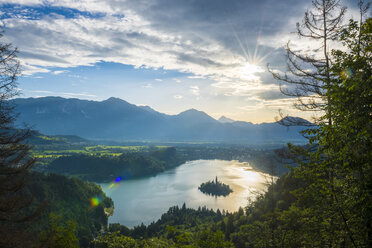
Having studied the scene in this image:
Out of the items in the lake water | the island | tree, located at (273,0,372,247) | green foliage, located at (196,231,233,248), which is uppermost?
tree, located at (273,0,372,247)

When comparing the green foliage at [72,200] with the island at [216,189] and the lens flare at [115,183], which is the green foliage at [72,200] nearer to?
the lens flare at [115,183]

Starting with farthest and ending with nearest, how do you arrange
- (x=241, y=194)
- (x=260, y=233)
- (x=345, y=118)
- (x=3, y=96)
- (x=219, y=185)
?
(x=219, y=185) < (x=241, y=194) < (x=260, y=233) < (x=3, y=96) < (x=345, y=118)

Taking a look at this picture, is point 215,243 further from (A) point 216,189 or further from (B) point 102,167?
(B) point 102,167

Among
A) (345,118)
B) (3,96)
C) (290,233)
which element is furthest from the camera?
(290,233)

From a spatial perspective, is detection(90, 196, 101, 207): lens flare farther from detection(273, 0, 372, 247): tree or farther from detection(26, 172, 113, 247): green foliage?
detection(273, 0, 372, 247): tree

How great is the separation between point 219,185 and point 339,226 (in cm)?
10183

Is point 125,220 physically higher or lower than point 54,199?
lower

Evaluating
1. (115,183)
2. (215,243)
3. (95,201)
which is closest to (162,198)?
(95,201)

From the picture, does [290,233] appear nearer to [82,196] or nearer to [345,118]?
[345,118]

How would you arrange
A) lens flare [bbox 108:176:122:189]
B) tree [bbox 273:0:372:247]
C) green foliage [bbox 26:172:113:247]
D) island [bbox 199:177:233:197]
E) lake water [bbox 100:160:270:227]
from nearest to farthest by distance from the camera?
tree [bbox 273:0:372:247]
green foliage [bbox 26:172:113:247]
lake water [bbox 100:160:270:227]
island [bbox 199:177:233:197]
lens flare [bbox 108:176:122:189]

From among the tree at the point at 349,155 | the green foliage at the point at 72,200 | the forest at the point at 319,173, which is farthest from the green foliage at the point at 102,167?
the tree at the point at 349,155

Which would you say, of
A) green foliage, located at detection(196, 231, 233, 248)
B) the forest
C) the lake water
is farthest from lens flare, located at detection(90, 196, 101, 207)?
green foliage, located at detection(196, 231, 233, 248)

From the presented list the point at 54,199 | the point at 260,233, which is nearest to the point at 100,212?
the point at 54,199

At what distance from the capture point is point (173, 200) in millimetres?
90812
